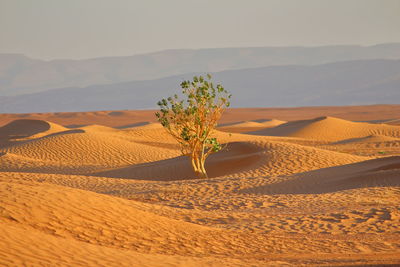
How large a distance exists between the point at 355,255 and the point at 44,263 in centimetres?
437

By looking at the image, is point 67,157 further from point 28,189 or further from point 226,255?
point 226,255

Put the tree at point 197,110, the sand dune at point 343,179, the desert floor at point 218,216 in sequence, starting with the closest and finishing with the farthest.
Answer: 1. the desert floor at point 218,216
2. the sand dune at point 343,179
3. the tree at point 197,110

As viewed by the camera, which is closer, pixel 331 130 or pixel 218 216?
pixel 218 216

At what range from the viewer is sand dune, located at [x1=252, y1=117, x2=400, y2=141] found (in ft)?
129

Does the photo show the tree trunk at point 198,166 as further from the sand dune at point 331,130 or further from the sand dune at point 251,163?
the sand dune at point 331,130

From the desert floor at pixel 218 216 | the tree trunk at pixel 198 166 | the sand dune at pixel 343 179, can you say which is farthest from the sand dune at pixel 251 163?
the sand dune at pixel 343 179

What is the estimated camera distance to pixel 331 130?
4047cm

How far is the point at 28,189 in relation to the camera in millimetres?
10156

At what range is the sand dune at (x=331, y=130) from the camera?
39.4 metres

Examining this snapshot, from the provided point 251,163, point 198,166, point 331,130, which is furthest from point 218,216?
point 331,130

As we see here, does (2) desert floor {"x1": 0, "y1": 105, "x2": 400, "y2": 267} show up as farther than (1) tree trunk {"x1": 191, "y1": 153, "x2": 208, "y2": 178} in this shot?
No

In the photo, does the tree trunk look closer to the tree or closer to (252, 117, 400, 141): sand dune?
the tree

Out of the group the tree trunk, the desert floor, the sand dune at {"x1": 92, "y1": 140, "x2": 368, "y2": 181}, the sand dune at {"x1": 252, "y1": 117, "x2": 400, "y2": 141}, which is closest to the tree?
the tree trunk

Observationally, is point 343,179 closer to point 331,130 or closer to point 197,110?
point 197,110
